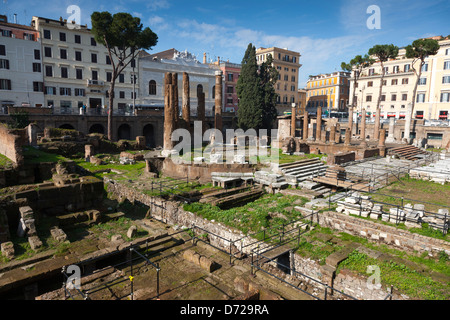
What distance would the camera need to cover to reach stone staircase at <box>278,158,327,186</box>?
61.1ft

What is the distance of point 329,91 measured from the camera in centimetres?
6469

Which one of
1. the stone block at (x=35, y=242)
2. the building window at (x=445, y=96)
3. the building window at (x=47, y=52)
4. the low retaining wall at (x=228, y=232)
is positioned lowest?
the low retaining wall at (x=228, y=232)

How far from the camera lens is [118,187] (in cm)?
1894

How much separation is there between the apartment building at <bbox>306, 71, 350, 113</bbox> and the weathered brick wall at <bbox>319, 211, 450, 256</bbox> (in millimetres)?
50946

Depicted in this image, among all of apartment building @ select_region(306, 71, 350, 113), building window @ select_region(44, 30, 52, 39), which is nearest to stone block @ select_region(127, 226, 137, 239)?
building window @ select_region(44, 30, 52, 39)

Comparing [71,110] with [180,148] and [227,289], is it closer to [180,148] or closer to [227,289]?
[180,148]

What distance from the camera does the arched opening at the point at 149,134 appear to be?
137 ft

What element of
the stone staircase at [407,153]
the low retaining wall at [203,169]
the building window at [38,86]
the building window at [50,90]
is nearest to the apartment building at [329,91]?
the stone staircase at [407,153]

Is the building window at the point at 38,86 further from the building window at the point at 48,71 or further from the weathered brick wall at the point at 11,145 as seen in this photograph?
the weathered brick wall at the point at 11,145

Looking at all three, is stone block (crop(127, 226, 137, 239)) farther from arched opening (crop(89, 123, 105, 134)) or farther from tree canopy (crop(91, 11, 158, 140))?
arched opening (crop(89, 123, 105, 134))

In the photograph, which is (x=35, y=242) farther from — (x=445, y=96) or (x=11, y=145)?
(x=445, y=96)

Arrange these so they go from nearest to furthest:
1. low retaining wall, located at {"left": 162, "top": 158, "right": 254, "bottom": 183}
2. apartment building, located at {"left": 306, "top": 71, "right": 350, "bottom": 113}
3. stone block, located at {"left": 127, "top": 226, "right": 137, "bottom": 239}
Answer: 1. stone block, located at {"left": 127, "top": 226, "right": 137, "bottom": 239}
2. low retaining wall, located at {"left": 162, "top": 158, "right": 254, "bottom": 183}
3. apartment building, located at {"left": 306, "top": 71, "right": 350, "bottom": 113}

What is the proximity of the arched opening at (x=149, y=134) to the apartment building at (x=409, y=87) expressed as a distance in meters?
36.1

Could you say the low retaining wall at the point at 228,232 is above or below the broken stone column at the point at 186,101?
below
